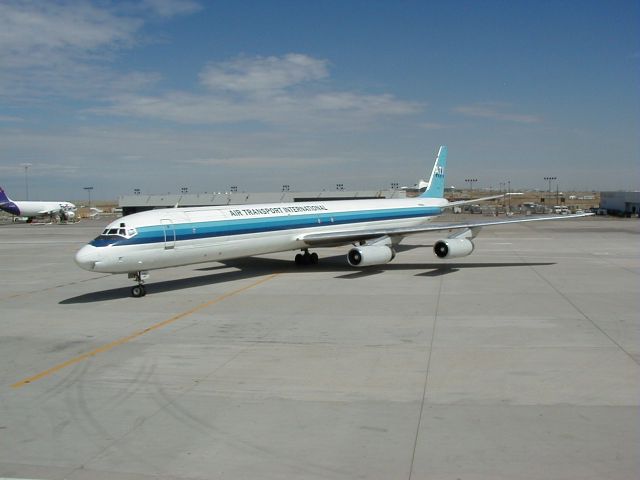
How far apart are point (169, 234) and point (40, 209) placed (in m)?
82.6

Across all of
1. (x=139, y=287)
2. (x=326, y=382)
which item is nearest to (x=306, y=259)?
(x=139, y=287)

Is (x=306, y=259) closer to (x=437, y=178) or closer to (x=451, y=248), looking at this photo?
(x=451, y=248)

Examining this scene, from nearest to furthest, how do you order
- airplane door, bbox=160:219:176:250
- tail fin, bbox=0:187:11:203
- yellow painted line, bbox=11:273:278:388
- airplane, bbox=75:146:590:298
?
yellow painted line, bbox=11:273:278:388 < airplane, bbox=75:146:590:298 < airplane door, bbox=160:219:176:250 < tail fin, bbox=0:187:11:203

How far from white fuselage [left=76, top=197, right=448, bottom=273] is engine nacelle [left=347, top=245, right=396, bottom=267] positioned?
294 centimetres

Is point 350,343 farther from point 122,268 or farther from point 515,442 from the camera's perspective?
point 122,268

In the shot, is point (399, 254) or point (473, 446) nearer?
point (473, 446)

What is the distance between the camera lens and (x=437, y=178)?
39.4 metres

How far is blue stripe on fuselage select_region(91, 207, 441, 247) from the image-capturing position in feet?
66.8

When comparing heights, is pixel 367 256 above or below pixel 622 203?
below

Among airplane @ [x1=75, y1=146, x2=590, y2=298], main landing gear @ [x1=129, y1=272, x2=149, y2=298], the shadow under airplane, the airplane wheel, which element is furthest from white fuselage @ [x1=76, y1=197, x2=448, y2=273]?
the shadow under airplane

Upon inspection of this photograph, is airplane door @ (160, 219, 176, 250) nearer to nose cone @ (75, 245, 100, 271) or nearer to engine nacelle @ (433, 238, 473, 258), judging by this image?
nose cone @ (75, 245, 100, 271)

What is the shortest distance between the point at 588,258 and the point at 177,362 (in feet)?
82.7

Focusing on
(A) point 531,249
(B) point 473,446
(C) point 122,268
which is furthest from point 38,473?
(A) point 531,249

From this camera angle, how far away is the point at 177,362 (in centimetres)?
1255
